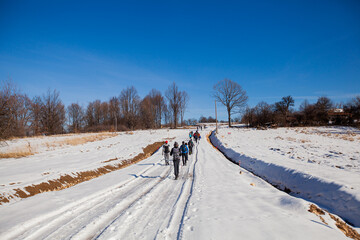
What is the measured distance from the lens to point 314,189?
19.8 ft

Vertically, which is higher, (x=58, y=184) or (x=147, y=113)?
(x=147, y=113)

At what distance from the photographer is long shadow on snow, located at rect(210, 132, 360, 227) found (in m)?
4.59

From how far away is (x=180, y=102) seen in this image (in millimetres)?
63812

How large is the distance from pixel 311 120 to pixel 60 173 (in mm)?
56767

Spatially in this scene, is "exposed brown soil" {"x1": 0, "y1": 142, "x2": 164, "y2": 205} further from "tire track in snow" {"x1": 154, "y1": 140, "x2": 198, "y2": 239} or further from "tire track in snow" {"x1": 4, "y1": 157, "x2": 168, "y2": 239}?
"tire track in snow" {"x1": 154, "y1": 140, "x2": 198, "y2": 239}

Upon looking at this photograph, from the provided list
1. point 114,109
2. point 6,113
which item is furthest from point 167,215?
point 114,109

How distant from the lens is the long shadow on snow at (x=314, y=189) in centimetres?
459

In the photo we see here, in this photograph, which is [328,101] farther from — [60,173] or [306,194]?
[60,173]

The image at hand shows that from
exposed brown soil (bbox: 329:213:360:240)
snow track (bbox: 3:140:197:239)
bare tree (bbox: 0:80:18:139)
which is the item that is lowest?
exposed brown soil (bbox: 329:213:360:240)

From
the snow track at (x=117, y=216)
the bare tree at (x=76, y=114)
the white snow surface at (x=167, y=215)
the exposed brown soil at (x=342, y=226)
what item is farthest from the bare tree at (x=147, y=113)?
the exposed brown soil at (x=342, y=226)

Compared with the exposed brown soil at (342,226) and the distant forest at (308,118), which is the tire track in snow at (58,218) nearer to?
the exposed brown soil at (342,226)

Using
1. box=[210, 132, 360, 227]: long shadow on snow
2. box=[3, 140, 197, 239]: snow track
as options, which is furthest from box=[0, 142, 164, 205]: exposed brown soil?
box=[210, 132, 360, 227]: long shadow on snow

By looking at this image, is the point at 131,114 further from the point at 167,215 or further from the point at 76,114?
the point at 167,215

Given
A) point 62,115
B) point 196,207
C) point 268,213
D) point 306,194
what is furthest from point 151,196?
point 62,115
